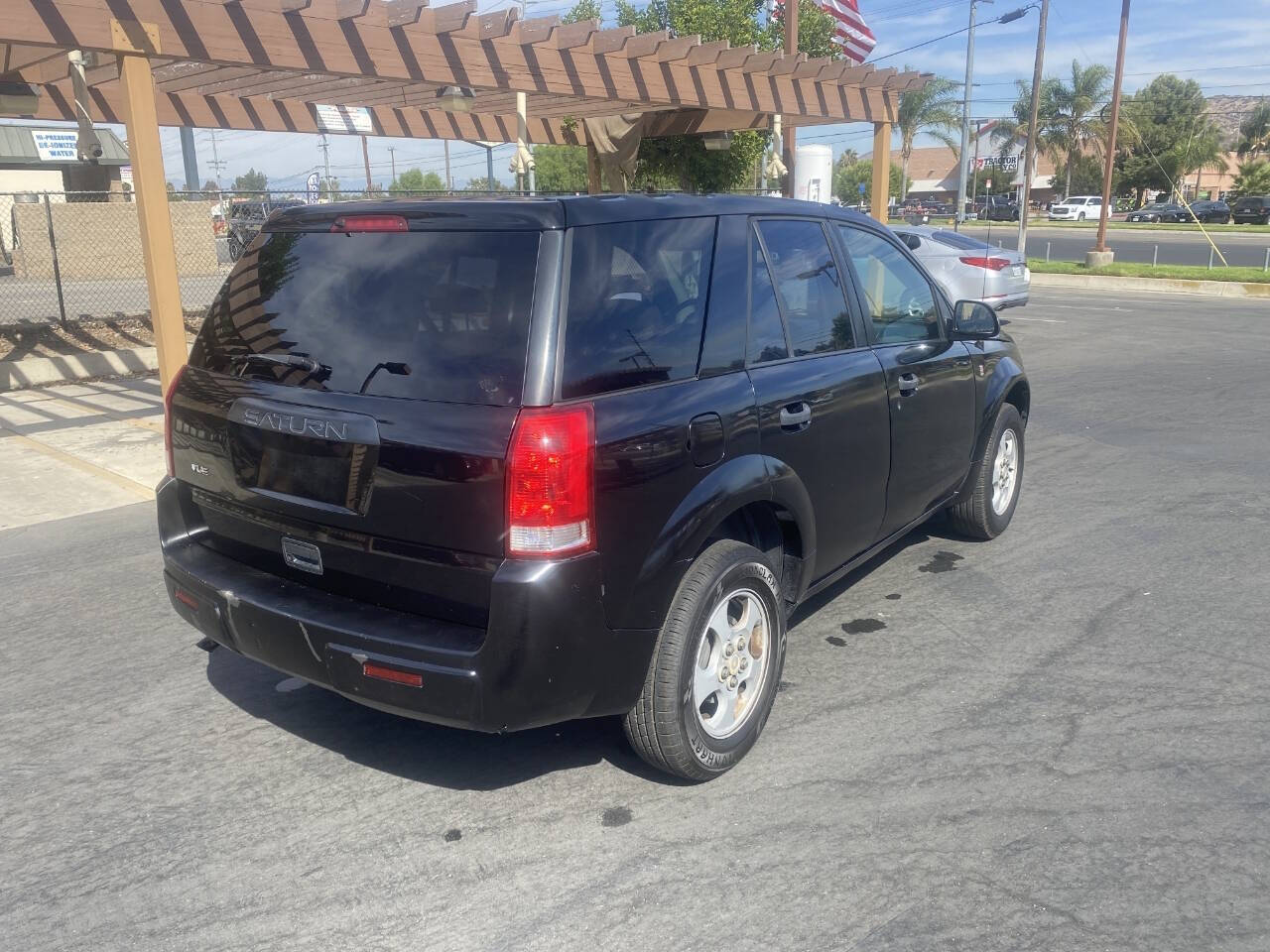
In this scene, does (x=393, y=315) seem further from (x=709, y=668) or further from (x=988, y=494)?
(x=988, y=494)

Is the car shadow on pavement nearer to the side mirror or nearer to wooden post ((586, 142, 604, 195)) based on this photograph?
the side mirror

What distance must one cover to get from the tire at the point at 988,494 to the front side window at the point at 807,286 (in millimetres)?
1721

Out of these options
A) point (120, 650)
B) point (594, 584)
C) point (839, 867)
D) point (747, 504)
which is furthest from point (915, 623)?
point (120, 650)

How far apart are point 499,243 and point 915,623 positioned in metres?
2.83

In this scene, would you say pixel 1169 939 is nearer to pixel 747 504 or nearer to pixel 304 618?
pixel 747 504

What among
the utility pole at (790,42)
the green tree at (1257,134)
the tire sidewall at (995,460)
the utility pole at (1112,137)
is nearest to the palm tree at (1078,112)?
the green tree at (1257,134)

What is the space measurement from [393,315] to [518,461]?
708 mm

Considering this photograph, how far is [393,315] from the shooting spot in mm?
3189

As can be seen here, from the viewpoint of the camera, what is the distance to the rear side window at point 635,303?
305cm

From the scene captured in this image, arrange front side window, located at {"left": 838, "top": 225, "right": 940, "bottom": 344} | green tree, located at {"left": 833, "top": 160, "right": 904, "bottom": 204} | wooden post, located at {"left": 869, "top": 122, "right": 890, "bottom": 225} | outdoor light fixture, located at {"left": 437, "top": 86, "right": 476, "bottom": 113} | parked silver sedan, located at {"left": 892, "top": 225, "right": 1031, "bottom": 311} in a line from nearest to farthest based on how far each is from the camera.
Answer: front side window, located at {"left": 838, "top": 225, "right": 940, "bottom": 344}
outdoor light fixture, located at {"left": 437, "top": 86, "right": 476, "bottom": 113}
wooden post, located at {"left": 869, "top": 122, "right": 890, "bottom": 225}
parked silver sedan, located at {"left": 892, "top": 225, "right": 1031, "bottom": 311}
green tree, located at {"left": 833, "top": 160, "right": 904, "bottom": 204}

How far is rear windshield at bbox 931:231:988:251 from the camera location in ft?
51.6

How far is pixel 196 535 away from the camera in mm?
3781

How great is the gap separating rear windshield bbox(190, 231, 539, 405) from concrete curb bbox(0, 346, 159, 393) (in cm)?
877

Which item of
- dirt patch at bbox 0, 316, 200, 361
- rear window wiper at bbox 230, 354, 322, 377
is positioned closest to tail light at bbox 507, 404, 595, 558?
rear window wiper at bbox 230, 354, 322, 377
